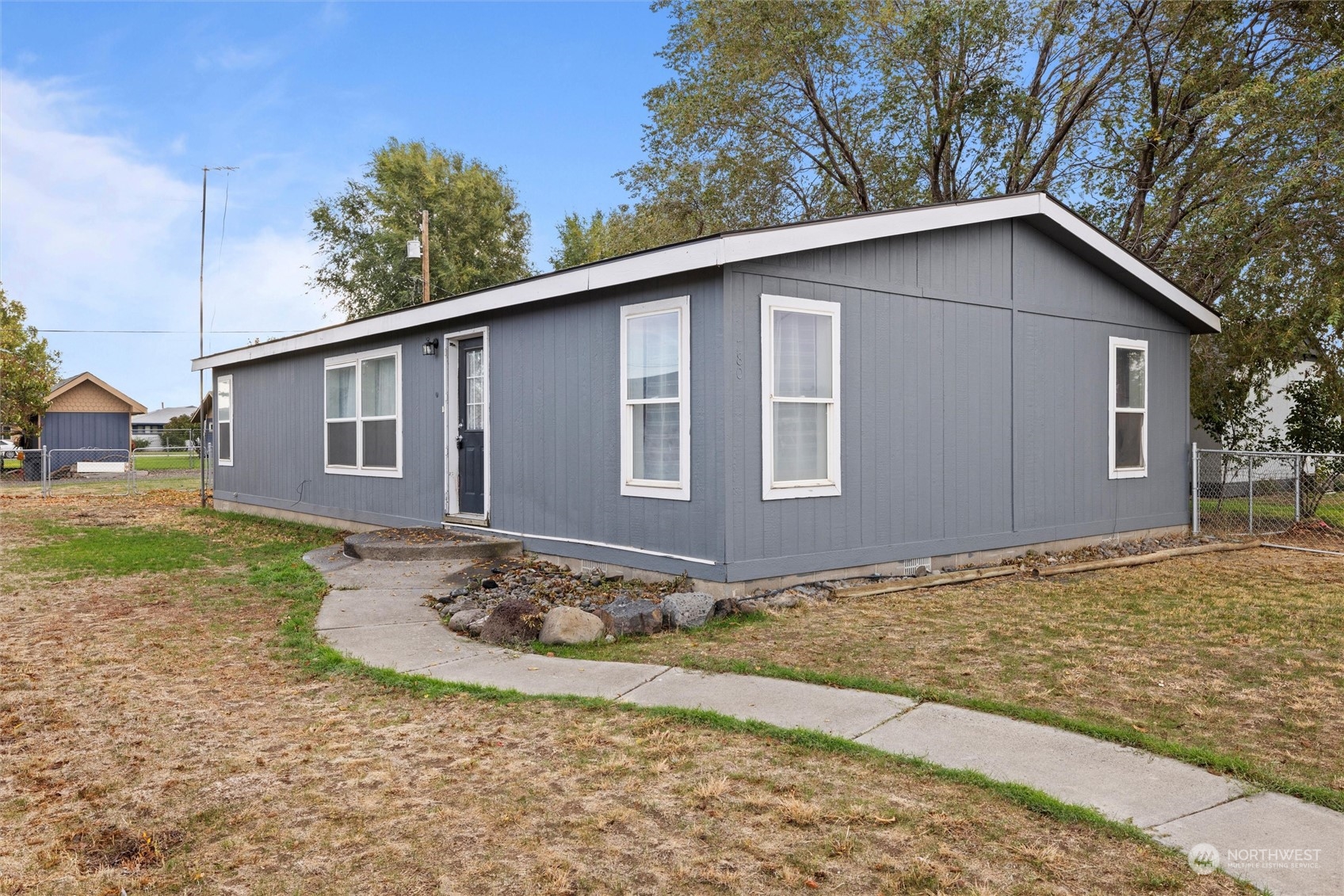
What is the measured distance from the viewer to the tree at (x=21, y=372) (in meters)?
28.2

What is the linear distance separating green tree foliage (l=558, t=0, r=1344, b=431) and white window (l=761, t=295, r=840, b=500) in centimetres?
651

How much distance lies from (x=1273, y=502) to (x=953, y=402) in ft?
27.3

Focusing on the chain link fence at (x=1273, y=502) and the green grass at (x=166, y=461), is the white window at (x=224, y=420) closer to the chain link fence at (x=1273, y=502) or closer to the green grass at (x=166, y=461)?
the chain link fence at (x=1273, y=502)

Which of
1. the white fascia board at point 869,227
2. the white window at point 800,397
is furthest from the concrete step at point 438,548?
the white fascia board at point 869,227

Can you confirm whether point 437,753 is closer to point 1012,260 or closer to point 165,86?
point 1012,260

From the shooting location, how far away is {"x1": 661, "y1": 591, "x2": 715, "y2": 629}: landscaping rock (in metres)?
6.09

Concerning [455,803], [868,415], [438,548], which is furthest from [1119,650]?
[438,548]

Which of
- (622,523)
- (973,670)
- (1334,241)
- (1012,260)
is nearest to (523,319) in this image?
(622,523)

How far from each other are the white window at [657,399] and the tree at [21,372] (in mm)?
27024

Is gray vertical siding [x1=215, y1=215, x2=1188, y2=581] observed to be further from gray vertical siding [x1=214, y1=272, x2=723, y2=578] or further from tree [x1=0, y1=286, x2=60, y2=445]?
tree [x1=0, y1=286, x2=60, y2=445]

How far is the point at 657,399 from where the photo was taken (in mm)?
7234

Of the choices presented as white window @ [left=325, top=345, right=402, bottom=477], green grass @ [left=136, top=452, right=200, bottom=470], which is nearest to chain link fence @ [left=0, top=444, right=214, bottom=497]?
green grass @ [left=136, top=452, right=200, bottom=470]

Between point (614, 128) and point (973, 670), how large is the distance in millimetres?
19295

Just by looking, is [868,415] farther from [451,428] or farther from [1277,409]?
[1277,409]
